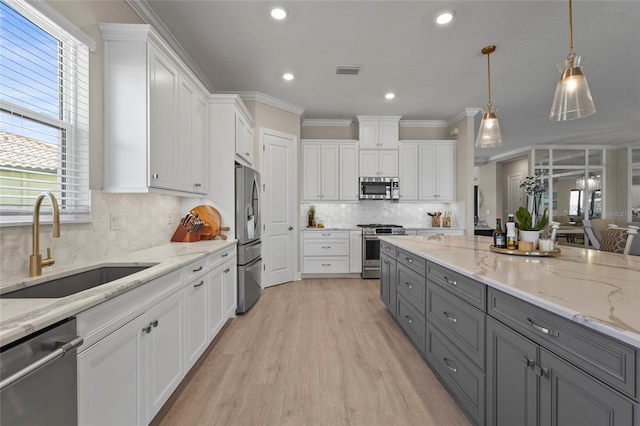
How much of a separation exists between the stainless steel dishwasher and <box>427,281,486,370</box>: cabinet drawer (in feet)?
5.74

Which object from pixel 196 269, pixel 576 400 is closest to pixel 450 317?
pixel 576 400

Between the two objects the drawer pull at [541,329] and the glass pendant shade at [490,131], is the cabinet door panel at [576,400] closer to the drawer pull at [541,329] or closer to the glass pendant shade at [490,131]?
the drawer pull at [541,329]

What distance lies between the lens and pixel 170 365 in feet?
5.33

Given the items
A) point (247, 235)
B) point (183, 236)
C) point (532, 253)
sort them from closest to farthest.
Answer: point (532, 253)
point (183, 236)
point (247, 235)

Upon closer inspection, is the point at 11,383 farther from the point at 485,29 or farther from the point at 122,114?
the point at 485,29

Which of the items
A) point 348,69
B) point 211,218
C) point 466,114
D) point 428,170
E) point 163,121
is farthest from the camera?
point 428,170

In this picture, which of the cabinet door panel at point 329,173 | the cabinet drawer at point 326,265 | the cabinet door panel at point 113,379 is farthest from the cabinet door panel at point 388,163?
the cabinet door panel at point 113,379

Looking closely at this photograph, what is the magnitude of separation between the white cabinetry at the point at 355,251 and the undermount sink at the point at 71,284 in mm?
3715

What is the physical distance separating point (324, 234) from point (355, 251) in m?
0.66

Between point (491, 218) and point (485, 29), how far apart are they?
8039 millimetres

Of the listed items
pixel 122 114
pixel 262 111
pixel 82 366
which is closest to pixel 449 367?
pixel 82 366

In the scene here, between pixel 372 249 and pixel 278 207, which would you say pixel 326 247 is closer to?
pixel 372 249

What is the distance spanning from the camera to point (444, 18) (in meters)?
2.53

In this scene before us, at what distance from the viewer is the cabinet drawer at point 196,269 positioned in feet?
6.23
